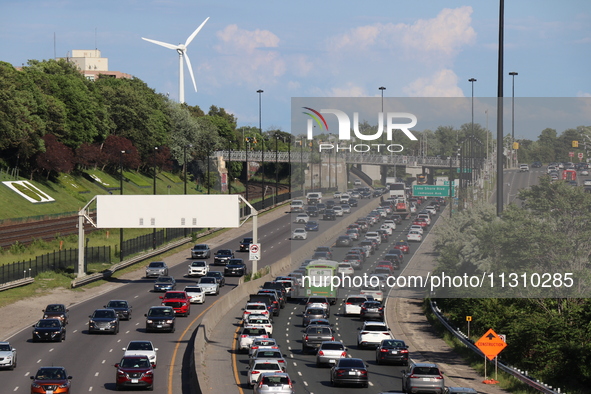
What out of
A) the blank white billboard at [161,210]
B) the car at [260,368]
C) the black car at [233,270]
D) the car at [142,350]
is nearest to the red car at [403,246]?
the blank white billboard at [161,210]

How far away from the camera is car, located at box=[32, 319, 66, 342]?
2053 inches

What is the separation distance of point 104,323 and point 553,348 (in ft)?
84.9

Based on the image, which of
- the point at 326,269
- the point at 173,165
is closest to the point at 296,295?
the point at 326,269

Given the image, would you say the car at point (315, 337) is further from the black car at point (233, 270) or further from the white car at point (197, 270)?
the black car at point (233, 270)

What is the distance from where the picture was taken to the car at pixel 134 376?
127 ft

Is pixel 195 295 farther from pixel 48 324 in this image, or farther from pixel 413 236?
pixel 48 324

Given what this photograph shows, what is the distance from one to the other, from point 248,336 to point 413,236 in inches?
648

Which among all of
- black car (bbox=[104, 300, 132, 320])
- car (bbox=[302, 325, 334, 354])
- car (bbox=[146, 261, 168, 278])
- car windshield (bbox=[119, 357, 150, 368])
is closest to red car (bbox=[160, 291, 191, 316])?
black car (bbox=[104, 300, 132, 320])

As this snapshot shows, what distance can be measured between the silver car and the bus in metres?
21.5

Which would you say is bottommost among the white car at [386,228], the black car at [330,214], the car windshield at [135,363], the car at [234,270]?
the car at [234,270]

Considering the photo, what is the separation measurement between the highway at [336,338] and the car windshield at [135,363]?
4194 mm

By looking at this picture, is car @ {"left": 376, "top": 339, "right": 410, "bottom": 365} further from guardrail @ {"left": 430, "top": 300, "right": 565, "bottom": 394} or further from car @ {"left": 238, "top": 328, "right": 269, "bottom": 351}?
car @ {"left": 238, "top": 328, "right": 269, "bottom": 351}

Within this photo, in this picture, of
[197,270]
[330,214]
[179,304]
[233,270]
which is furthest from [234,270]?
[179,304]

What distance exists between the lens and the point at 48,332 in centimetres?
5225
